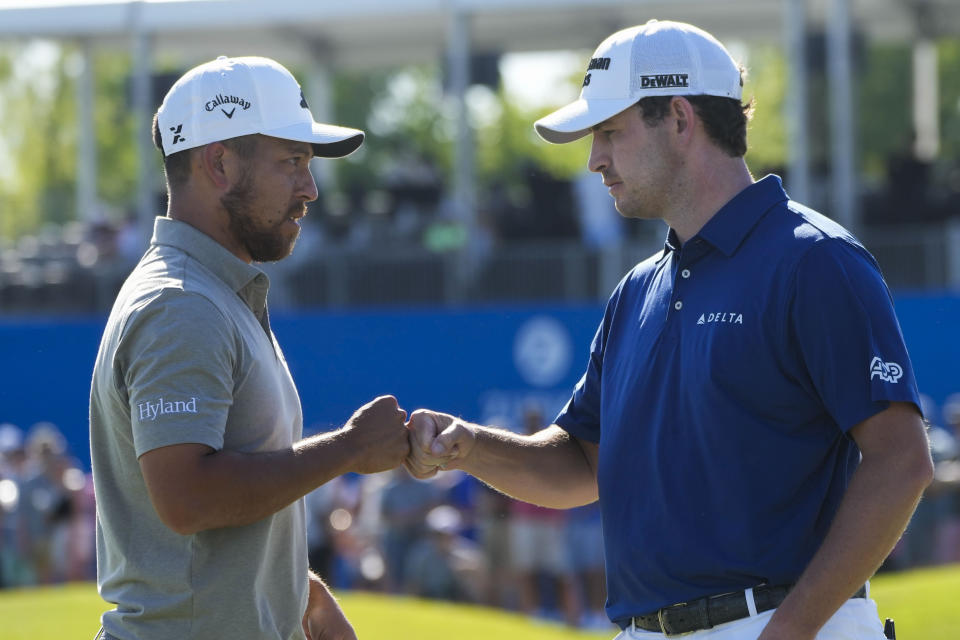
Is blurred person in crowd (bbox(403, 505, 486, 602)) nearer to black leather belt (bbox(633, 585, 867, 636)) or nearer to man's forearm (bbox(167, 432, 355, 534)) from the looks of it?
black leather belt (bbox(633, 585, 867, 636))

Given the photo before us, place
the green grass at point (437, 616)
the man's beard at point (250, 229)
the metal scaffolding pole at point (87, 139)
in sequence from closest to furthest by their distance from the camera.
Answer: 1. the man's beard at point (250, 229)
2. the green grass at point (437, 616)
3. the metal scaffolding pole at point (87, 139)

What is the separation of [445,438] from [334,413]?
541 inches

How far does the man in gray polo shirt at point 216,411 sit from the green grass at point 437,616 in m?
5.91

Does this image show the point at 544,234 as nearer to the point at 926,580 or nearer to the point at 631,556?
the point at 926,580

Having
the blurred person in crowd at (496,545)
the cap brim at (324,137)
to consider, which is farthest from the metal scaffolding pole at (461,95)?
the cap brim at (324,137)

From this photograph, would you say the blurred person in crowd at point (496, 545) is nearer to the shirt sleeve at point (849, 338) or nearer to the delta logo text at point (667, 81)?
the delta logo text at point (667, 81)

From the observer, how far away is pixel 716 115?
4.10m

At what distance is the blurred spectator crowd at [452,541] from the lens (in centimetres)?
1352


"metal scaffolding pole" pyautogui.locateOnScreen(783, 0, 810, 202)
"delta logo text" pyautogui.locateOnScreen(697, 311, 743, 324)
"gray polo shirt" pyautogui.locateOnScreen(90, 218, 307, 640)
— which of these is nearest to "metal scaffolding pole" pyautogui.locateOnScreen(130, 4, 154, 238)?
"metal scaffolding pole" pyautogui.locateOnScreen(783, 0, 810, 202)

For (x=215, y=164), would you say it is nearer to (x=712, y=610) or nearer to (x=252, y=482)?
(x=252, y=482)

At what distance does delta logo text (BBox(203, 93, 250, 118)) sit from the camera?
404 cm

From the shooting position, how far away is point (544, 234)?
61.2ft

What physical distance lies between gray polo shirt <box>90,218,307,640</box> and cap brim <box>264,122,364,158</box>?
0.39 m

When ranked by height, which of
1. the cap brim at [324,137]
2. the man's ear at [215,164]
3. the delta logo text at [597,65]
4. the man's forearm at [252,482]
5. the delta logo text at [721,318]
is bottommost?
the man's forearm at [252,482]
